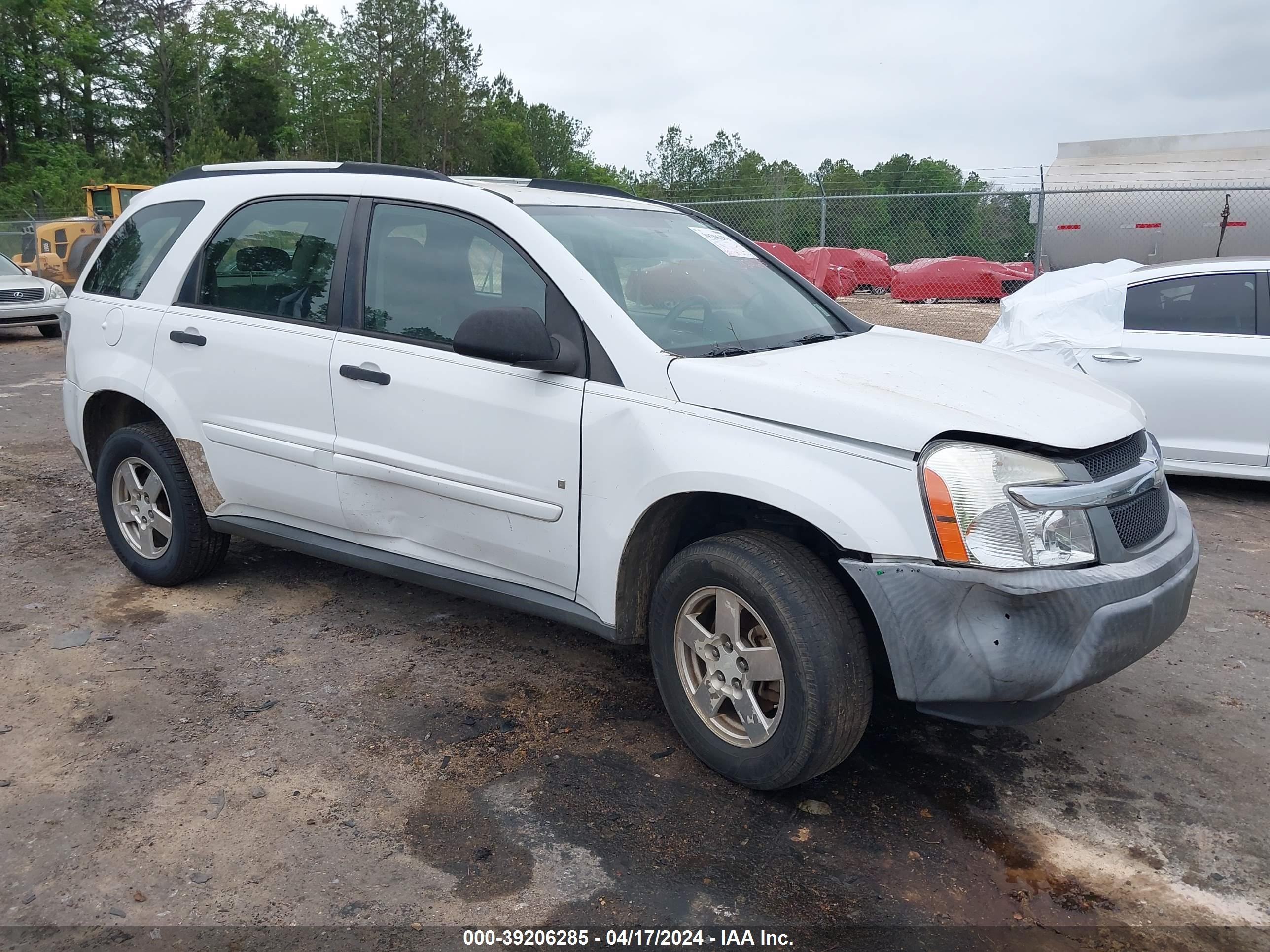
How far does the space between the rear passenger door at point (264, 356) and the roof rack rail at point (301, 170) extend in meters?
0.16

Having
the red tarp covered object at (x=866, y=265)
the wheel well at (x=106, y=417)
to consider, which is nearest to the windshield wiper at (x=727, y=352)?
the wheel well at (x=106, y=417)

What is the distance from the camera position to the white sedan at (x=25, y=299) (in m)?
15.1

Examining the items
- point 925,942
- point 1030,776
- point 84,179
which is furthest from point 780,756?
point 84,179

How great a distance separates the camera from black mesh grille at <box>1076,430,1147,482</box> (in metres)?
2.90

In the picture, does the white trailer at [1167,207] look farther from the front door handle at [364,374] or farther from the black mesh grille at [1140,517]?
the front door handle at [364,374]

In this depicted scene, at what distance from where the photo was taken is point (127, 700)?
3.73 m

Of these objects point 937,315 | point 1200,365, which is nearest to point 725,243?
point 1200,365

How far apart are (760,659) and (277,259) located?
2.66 meters

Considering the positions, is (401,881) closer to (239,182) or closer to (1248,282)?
(239,182)

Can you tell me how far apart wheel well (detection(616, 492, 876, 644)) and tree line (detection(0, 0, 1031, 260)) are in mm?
19283

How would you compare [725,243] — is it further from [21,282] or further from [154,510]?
[21,282]

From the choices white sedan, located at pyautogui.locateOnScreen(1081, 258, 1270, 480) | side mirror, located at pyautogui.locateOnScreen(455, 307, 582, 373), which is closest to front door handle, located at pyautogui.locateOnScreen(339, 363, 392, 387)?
side mirror, located at pyautogui.locateOnScreen(455, 307, 582, 373)

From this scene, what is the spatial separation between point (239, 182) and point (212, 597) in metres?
1.88

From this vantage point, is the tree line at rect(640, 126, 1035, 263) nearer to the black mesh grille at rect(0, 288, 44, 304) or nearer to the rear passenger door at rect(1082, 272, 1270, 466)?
the rear passenger door at rect(1082, 272, 1270, 466)
